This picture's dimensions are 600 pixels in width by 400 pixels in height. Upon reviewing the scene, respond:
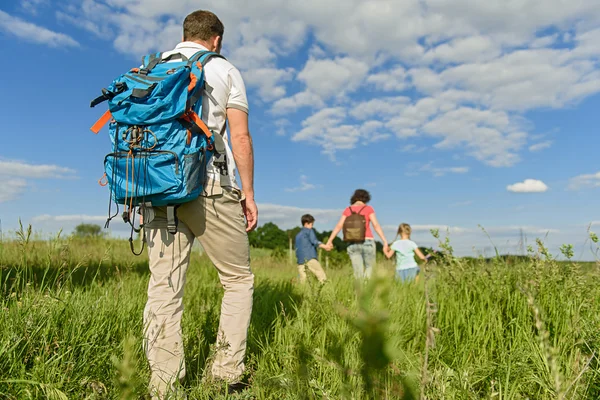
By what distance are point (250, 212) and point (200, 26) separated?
1427mm

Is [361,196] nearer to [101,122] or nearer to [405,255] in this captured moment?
[405,255]

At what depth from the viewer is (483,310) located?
3932mm

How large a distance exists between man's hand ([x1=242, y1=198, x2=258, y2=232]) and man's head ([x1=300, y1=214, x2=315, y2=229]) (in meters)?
6.35

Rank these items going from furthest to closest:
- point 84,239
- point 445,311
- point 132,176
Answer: point 84,239
point 445,311
point 132,176

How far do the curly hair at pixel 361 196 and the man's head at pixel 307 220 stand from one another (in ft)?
3.44

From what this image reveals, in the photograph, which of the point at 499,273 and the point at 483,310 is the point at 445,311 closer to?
the point at 483,310

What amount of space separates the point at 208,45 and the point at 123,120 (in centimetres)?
99

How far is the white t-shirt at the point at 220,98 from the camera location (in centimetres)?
296

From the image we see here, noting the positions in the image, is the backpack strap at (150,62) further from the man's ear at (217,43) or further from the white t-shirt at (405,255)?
the white t-shirt at (405,255)

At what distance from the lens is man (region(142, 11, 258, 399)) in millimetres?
2861

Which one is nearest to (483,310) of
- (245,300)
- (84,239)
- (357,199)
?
(245,300)

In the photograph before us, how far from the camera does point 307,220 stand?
9.69m

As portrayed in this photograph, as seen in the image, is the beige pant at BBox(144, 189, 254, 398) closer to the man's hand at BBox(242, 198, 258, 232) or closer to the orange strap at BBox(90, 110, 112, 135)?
the man's hand at BBox(242, 198, 258, 232)

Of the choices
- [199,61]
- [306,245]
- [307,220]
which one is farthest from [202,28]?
[307,220]
